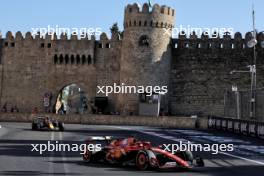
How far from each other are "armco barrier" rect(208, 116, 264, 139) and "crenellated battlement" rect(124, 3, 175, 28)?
1021 centimetres

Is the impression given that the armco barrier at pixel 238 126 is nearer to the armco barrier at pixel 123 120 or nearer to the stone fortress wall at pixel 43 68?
the armco barrier at pixel 123 120

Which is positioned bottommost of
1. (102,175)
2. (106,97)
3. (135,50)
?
(102,175)

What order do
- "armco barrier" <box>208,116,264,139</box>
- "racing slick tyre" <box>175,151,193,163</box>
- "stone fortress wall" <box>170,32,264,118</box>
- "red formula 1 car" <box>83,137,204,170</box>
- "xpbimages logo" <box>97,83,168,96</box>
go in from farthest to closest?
"stone fortress wall" <box>170,32,264,118</box>, "xpbimages logo" <box>97,83,168,96</box>, "armco barrier" <box>208,116,264,139</box>, "racing slick tyre" <box>175,151,193,163</box>, "red formula 1 car" <box>83,137,204,170</box>

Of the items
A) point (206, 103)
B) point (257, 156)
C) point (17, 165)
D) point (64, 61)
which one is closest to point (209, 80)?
point (206, 103)

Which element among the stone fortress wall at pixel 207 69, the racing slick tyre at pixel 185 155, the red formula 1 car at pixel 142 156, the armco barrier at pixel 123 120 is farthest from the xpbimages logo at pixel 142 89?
the racing slick tyre at pixel 185 155

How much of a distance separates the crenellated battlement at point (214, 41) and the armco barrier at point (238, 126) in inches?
379

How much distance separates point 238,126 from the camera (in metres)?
33.0

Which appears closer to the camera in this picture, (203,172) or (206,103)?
(203,172)

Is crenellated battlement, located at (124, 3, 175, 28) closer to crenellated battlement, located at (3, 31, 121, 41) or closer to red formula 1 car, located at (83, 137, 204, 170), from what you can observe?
crenellated battlement, located at (3, 31, 121, 41)

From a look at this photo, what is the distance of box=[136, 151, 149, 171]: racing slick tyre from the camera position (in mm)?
13406

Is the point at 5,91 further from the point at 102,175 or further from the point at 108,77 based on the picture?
the point at 102,175

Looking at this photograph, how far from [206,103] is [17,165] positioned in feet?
114

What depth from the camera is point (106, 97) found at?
162 ft

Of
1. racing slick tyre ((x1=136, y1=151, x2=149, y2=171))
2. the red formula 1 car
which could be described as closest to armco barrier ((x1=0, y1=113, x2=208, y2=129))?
the red formula 1 car
